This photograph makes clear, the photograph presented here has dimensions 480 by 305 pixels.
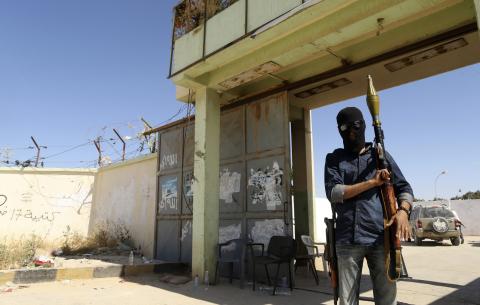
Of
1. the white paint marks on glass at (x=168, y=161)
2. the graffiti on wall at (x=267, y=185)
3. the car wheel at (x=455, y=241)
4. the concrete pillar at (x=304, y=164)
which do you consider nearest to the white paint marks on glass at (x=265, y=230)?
the graffiti on wall at (x=267, y=185)

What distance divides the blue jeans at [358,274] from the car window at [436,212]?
14.3m

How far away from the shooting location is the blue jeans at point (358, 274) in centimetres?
244

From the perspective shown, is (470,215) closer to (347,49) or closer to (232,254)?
(232,254)

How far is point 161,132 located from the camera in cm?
1008

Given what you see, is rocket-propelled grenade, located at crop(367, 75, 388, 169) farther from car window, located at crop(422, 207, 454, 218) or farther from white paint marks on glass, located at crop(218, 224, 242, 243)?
car window, located at crop(422, 207, 454, 218)

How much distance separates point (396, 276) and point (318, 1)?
12.2ft

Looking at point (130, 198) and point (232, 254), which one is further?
point (130, 198)

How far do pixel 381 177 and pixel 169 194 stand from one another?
756cm

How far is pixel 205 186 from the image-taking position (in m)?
6.98

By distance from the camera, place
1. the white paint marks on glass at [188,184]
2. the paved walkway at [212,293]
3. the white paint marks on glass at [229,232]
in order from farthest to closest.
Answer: the white paint marks on glass at [188,184]
the white paint marks on glass at [229,232]
the paved walkway at [212,293]

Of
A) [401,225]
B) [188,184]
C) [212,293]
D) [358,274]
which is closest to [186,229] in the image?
[188,184]

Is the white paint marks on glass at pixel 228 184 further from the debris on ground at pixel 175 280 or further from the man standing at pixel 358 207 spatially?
the man standing at pixel 358 207

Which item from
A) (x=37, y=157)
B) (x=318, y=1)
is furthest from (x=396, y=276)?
(x=37, y=157)

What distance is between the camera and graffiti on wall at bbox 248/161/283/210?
693 cm
